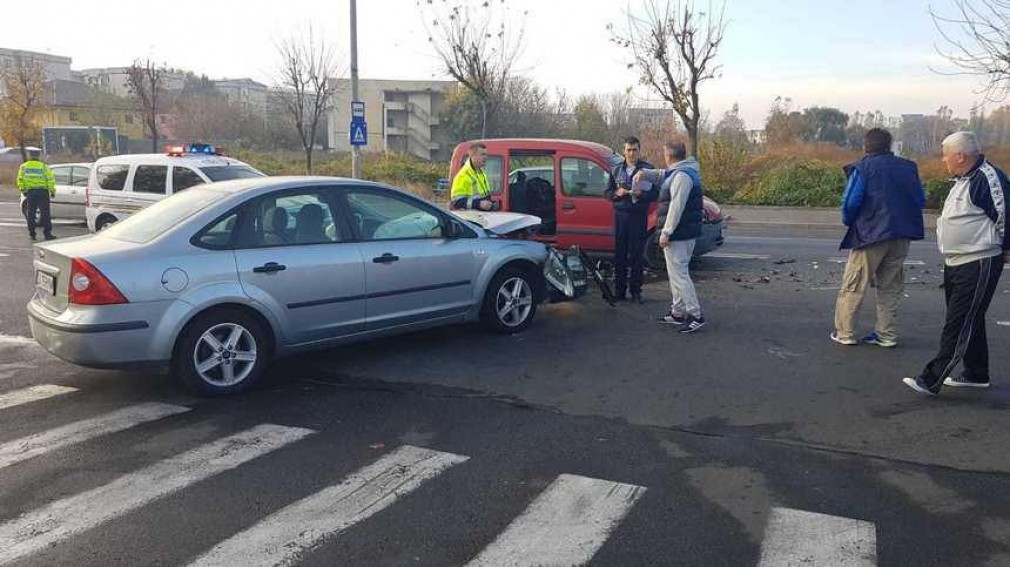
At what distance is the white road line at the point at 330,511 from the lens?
338cm

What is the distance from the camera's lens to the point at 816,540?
3.52 meters

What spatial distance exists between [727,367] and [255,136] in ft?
211

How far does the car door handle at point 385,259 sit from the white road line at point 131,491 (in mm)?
1736

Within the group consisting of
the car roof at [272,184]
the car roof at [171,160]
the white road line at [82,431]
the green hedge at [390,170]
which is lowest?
the white road line at [82,431]

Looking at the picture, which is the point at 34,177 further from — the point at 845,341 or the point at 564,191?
the point at 845,341

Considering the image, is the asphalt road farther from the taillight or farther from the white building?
the white building

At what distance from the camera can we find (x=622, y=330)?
7703 millimetres

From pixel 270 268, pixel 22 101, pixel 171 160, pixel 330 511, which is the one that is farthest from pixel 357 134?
pixel 22 101

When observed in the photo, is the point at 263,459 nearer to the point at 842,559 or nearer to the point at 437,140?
the point at 842,559

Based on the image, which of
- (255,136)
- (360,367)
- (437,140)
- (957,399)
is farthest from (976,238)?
(437,140)

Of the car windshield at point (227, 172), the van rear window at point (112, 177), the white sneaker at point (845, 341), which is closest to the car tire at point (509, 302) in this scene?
the white sneaker at point (845, 341)

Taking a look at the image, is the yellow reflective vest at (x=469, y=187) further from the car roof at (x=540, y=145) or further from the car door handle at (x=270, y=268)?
the car door handle at (x=270, y=268)

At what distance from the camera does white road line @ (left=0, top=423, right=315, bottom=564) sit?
3.54 m

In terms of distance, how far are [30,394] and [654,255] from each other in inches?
311
